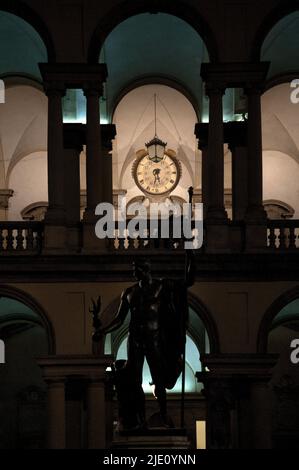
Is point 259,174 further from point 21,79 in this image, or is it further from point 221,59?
point 21,79

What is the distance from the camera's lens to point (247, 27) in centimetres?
2795

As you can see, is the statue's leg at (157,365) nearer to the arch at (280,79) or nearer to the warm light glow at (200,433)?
the arch at (280,79)

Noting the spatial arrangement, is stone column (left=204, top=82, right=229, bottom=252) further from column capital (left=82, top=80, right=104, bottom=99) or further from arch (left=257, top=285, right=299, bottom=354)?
column capital (left=82, top=80, right=104, bottom=99)

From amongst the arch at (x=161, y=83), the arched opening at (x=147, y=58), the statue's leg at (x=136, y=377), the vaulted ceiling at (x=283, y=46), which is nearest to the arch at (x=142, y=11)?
the arched opening at (x=147, y=58)

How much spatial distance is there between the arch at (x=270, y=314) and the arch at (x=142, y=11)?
5.47m

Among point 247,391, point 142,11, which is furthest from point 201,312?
point 142,11

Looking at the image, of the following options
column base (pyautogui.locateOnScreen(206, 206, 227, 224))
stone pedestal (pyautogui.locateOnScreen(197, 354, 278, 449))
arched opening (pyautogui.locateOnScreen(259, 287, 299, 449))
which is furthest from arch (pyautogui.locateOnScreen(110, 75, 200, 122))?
stone pedestal (pyautogui.locateOnScreen(197, 354, 278, 449))

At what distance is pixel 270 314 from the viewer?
26.6 meters

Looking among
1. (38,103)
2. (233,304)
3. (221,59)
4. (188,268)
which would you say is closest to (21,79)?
(38,103)

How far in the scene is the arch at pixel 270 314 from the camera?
26516 mm

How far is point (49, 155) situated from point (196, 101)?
265 inches

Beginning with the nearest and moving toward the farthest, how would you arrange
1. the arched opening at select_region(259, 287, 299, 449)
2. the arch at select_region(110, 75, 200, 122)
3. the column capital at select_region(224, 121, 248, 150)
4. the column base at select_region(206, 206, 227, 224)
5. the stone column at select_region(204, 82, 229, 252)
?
1. the stone column at select_region(204, 82, 229, 252)
2. the column base at select_region(206, 206, 227, 224)
3. the column capital at select_region(224, 121, 248, 150)
4. the arch at select_region(110, 75, 200, 122)
5. the arched opening at select_region(259, 287, 299, 449)

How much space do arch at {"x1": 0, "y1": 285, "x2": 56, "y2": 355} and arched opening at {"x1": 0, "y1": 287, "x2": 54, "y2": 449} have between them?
24.3ft

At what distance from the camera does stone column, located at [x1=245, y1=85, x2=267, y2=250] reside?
88.8 feet
